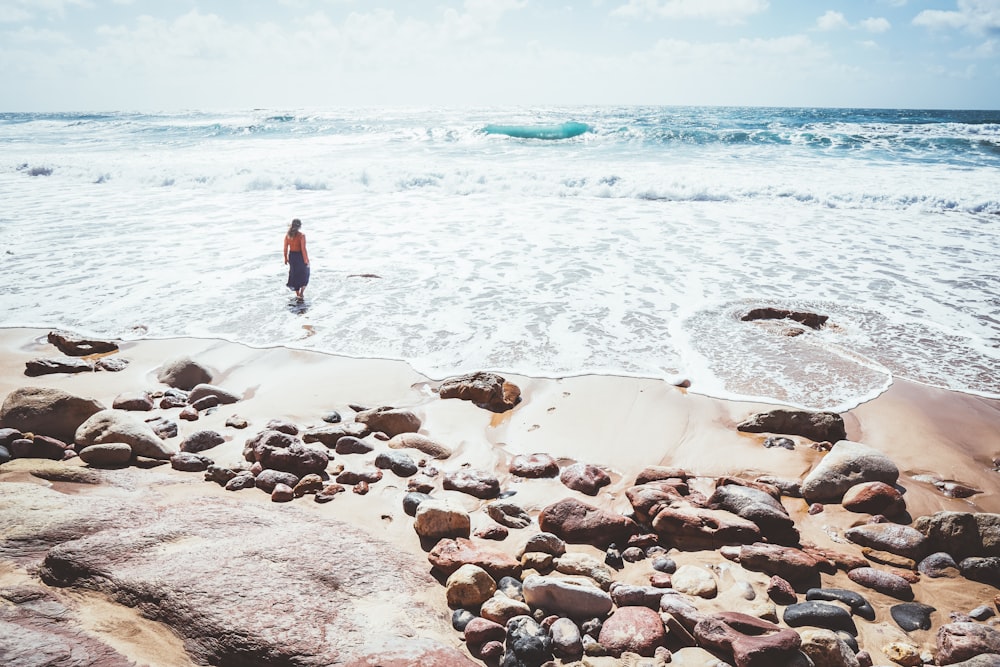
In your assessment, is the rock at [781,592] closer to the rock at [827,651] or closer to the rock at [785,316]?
the rock at [827,651]

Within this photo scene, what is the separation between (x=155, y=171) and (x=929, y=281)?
934 inches

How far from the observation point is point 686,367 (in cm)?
562

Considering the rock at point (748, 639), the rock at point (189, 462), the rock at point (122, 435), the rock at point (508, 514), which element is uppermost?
the rock at point (122, 435)

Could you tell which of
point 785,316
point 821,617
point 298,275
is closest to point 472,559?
point 821,617

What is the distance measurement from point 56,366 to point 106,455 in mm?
2670

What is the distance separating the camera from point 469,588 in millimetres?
2578

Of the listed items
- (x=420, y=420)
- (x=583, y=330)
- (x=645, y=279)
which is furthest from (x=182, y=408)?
(x=645, y=279)

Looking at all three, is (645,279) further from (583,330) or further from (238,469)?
(238,469)

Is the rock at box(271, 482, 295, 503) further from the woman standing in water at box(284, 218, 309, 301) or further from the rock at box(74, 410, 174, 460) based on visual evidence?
the woman standing in water at box(284, 218, 309, 301)

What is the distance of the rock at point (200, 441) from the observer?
4.12m

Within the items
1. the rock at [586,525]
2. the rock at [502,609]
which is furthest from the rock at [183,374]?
the rock at [502,609]

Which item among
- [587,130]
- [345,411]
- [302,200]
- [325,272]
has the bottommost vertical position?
[345,411]

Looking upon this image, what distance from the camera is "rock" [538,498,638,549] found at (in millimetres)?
3211

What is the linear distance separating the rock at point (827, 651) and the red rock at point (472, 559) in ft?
4.32
